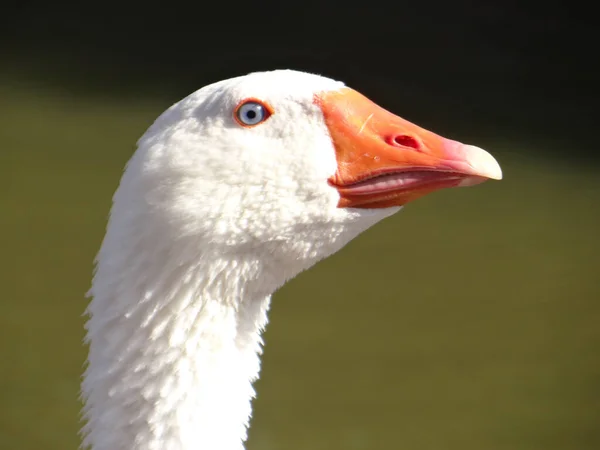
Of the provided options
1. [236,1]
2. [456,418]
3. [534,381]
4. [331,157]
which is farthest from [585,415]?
[236,1]

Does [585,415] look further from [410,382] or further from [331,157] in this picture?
[331,157]

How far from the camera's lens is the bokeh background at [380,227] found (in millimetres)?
3547

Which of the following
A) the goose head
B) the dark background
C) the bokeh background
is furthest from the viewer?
the dark background

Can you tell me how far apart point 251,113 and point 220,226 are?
0.64ft

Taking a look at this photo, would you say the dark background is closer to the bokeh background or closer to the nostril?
the bokeh background

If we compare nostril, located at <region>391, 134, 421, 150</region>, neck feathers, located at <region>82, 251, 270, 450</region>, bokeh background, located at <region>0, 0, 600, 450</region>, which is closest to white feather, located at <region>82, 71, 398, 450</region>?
neck feathers, located at <region>82, 251, 270, 450</region>

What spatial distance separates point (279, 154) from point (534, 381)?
241 centimetres

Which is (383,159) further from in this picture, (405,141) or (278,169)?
(278,169)

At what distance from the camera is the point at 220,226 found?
158 centimetres

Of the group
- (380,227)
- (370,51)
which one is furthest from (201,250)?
(370,51)

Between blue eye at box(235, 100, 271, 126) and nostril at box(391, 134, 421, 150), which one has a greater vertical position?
blue eye at box(235, 100, 271, 126)

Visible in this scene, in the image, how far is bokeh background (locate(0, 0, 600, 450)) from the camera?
3.55 metres

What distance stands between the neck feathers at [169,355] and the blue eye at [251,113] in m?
0.23

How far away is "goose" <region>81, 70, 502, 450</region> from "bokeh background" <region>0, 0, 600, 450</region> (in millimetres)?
1791
